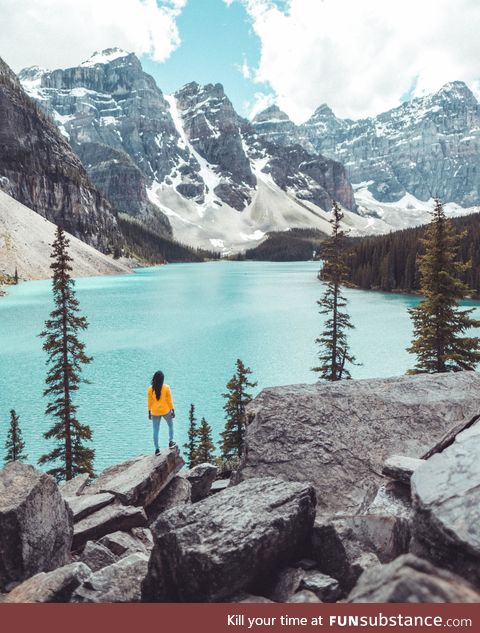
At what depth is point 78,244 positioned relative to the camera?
582 feet

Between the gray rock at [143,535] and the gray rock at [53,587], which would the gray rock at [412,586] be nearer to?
the gray rock at [53,587]

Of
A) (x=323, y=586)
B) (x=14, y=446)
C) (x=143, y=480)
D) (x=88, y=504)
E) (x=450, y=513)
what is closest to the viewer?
(x=450, y=513)

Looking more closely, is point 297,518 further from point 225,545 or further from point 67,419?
point 67,419

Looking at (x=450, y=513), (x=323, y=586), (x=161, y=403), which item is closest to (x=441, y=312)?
(x=161, y=403)

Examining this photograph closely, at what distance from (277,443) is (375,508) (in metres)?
3.24

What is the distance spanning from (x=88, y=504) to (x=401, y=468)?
717 centimetres

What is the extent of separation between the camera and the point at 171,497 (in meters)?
11.8

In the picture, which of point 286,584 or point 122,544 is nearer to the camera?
point 286,584

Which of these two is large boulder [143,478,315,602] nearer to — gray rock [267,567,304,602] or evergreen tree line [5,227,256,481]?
gray rock [267,567,304,602]

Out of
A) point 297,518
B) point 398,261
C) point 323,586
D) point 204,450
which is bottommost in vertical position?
point 204,450

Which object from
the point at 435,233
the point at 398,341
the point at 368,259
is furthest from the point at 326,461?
the point at 368,259

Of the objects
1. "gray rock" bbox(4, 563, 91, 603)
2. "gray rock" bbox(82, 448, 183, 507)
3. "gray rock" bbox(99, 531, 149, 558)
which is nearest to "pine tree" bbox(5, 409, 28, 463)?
"gray rock" bbox(82, 448, 183, 507)

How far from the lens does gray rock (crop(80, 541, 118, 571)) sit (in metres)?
8.01

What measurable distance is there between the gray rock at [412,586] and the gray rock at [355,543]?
5.70 ft
